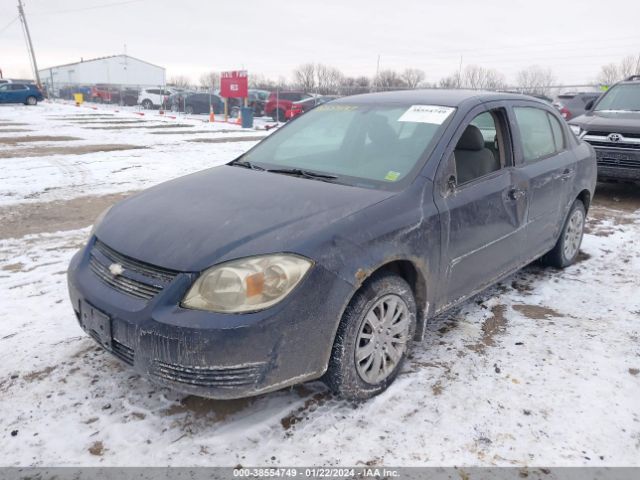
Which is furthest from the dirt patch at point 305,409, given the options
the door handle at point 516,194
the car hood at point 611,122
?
the car hood at point 611,122

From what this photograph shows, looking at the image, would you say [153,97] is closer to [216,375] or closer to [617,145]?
[617,145]

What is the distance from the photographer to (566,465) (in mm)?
2242

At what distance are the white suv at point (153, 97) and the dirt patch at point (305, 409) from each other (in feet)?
118

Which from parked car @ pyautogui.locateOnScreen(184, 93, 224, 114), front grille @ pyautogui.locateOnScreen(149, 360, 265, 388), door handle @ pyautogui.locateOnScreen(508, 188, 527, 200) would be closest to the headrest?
door handle @ pyautogui.locateOnScreen(508, 188, 527, 200)

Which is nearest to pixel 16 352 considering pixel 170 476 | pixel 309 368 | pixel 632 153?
pixel 170 476

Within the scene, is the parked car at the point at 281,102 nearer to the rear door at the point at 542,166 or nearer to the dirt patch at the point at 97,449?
the rear door at the point at 542,166

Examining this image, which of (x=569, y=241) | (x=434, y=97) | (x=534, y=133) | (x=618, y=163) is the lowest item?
(x=569, y=241)

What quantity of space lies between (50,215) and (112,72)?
283 feet

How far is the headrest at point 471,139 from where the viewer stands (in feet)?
10.3

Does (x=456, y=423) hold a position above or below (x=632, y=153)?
below

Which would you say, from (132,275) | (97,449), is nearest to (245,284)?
(132,275)

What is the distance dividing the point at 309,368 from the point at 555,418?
1.35 metres

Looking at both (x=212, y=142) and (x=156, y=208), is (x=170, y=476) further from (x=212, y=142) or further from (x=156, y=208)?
(x=212, y=142)

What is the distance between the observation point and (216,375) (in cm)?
219
